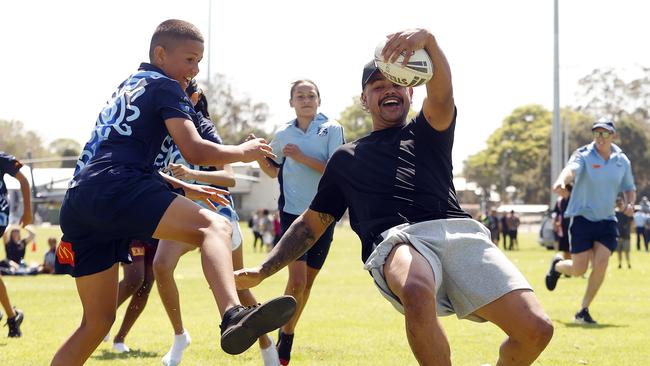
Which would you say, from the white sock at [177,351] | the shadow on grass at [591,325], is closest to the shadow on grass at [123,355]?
the white sock at [177,351]

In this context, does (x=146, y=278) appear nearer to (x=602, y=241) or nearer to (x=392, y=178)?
(x=392, y=178)

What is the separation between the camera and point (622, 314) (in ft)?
45.1

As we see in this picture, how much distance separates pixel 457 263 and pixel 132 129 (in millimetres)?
1987

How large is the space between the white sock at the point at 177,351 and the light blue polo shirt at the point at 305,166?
144 centimetres

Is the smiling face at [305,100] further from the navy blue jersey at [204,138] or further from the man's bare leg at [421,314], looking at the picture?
the man's bare leg at [421,314]

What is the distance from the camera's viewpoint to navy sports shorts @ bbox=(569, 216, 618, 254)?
42.3ft

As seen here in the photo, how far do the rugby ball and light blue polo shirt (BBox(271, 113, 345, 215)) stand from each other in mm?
3390

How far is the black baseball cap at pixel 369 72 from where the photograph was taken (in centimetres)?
643

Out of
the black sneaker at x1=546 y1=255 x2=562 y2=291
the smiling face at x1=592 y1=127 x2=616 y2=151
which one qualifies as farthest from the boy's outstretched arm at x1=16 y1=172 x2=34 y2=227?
the black sneaker at x1=546 y1=255 x2=562 y2=291

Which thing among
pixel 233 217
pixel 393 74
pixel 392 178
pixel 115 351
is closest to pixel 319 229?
pixel 392 178

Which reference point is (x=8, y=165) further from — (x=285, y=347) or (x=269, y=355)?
(x=269, y=355)

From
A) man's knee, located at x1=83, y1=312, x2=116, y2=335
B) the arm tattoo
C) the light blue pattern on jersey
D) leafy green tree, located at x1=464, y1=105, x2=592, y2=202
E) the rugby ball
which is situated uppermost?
leafy green tree, located at x1=464, y1=105, x2=592, y2=202

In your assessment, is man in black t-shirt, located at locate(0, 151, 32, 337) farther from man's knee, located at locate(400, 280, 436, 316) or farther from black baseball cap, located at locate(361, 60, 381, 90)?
man's knee, located at locate(400, 280, 436, 316)

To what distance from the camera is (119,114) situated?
6117 millimetres
